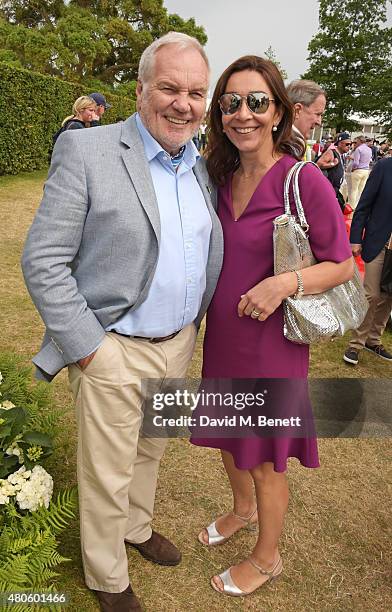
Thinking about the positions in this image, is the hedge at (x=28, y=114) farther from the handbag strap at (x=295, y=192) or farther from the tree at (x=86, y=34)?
the handbag strap at (x=295, y=192)

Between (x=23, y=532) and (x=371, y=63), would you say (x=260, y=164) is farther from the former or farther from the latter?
(x=371, y=63)

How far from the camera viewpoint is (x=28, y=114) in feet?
39.5

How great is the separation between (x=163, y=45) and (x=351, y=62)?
37.0 m

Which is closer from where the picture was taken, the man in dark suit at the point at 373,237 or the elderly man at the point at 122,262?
the elderly man at the point at 122,262

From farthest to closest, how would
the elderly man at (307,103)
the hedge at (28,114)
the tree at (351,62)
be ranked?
the tree at (351,62)
the hedge at (28,114)
the elderly man at (307,103)

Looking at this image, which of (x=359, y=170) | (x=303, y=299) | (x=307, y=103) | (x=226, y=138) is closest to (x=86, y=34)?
(x=359, y=170)

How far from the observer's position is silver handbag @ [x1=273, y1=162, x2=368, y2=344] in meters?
1.69

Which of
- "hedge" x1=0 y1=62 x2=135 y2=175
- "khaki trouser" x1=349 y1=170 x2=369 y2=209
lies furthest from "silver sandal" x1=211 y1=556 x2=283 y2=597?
"hedge" x1=0 y1=62 x2=135 y2=175

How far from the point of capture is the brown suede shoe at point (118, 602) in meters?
2.00

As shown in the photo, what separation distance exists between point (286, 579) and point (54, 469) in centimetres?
139

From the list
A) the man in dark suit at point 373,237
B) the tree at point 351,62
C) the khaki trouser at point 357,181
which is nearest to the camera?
the man in dark suit at point 373,237

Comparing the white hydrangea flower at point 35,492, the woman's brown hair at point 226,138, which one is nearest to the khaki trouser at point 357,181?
the woman's brown hair at point 226,138

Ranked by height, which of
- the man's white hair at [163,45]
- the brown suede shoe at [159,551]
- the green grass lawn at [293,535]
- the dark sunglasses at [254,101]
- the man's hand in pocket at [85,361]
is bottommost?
the green grass lawn at [293,535]

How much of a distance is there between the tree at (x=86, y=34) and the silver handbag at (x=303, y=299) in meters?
23.1
